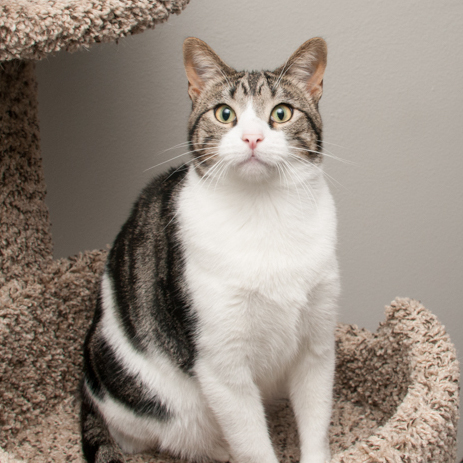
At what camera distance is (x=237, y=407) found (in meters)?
1.01

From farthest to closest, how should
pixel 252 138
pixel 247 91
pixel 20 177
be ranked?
pixel 20 177, pixel 247 91, pixel 252 138

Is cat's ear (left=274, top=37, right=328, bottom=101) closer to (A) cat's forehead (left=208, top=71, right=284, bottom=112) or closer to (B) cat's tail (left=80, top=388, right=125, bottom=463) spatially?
(A) cat's forehead (left=208, top=71, right=284, bottom=112)

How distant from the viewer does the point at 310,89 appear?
107 cm

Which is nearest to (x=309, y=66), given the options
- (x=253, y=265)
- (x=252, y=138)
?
(x=252, y=138)

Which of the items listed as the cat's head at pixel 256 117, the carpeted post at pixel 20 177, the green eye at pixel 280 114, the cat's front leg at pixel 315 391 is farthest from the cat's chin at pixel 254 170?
the carpeted post at pixel 20 177

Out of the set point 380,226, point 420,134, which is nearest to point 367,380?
point 380,226

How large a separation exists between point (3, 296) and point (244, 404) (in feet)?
2.14

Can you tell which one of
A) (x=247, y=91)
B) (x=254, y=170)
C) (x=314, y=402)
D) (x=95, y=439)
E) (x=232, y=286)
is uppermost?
(x=247, y=91)

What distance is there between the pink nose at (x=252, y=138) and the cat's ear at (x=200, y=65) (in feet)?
0.72

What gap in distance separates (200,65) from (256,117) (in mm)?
204

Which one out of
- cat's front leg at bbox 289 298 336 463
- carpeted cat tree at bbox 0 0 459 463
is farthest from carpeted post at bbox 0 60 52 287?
cat's front leg at bbox 289 298 336 463

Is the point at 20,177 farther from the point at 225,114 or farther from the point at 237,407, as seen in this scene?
the point at 237,407

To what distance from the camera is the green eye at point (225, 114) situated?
991 mm

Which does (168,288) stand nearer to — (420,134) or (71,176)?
(71,176)
